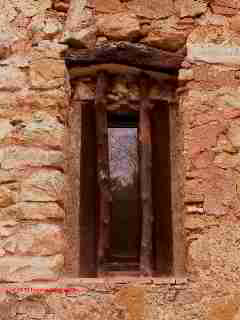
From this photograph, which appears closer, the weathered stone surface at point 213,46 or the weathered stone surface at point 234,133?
the weathered stone surface at point 234,133

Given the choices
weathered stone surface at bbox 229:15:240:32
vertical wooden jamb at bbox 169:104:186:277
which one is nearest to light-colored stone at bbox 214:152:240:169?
vertical wooden jamb at bbox 169:104:186:277

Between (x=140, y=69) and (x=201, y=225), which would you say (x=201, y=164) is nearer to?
(x=201, y=225)

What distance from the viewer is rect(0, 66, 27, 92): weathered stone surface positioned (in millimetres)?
2406

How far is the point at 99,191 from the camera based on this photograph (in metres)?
2.44

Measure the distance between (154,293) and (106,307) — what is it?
21 cm

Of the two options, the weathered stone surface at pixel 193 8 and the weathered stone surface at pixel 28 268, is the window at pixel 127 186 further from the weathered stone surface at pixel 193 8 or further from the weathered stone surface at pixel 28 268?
the weathered stone surface at pixel 193 8

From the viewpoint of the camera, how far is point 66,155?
2.42 meters

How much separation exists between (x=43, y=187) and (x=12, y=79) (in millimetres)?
557

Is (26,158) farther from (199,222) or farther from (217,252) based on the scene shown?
(217,252)

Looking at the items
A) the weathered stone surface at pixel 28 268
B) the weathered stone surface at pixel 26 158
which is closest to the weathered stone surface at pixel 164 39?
the weathered stone surface at pixel 26 158

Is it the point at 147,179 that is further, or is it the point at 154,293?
the point at 147,179

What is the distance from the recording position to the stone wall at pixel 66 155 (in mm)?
2137

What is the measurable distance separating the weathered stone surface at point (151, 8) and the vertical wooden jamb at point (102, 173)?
0.36m

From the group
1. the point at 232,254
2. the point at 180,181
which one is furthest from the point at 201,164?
the point at 232,254
